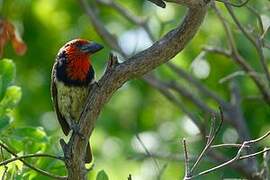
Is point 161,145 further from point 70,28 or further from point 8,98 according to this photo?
point 8,98

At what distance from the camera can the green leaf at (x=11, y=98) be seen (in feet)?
17.5

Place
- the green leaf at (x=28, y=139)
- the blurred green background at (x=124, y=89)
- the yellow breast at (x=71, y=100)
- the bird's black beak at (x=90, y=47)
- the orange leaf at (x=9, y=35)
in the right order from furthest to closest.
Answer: the blurred green background at (x=124, y=89), the orange leaf at (x=9, y=35), the bird's black beak at (x=90, y=47), the yellow breast at (x=71, y=100), the green leaf at (x=28, y=139)

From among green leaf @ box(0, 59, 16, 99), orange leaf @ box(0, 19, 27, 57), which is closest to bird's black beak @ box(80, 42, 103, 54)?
orange leaf @ box(0, 19, 27, 57)

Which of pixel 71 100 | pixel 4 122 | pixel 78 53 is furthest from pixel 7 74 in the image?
pixel 78 53

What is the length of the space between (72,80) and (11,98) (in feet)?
1.92

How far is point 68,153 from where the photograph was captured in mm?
4645

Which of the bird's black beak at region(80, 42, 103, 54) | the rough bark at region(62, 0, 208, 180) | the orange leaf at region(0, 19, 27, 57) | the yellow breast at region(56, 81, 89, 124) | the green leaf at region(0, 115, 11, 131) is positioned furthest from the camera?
the orange leaf at region(0, 19, 27, 57)

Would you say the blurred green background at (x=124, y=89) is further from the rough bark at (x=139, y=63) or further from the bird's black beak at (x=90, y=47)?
the rough bark at (x=139, y=63)

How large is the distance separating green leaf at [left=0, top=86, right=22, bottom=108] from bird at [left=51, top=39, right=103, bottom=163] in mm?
463

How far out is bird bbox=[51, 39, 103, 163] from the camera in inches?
227

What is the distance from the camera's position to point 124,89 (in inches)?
383

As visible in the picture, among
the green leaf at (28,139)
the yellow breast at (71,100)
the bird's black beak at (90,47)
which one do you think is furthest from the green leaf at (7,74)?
the bird's black beak at (90,47)

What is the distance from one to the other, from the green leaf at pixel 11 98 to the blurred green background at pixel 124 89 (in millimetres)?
2727

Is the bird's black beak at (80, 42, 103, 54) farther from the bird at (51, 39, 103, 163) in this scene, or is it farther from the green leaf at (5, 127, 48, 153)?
the green leaf at (5, 127, 48, 153)
